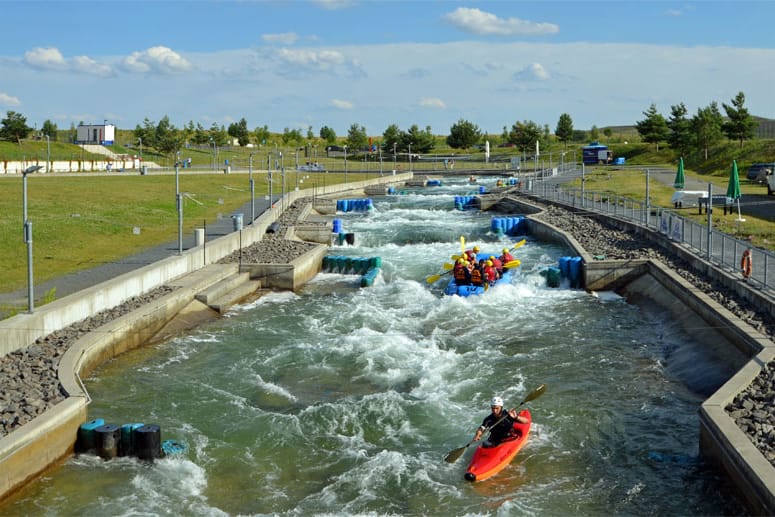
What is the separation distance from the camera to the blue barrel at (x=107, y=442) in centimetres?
1590

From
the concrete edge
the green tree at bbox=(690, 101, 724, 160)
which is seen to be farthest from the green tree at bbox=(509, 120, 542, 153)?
the concrete edge

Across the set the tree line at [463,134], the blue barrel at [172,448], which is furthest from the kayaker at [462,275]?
the tree line at [463,134]

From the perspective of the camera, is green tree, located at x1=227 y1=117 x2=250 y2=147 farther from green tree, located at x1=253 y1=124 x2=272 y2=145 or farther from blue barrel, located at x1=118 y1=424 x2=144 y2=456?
blue barrel, located at x1=118 y1=424 x2=144 y2=456

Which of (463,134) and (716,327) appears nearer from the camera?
(716,327)

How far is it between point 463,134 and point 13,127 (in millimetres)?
72021

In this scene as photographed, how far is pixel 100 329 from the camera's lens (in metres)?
21.7

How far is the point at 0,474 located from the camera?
13.6 metres

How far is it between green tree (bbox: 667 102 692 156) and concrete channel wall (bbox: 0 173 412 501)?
68.6 metres

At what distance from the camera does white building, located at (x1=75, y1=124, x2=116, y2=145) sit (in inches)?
4668

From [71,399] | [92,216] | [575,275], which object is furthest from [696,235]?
[92,216]

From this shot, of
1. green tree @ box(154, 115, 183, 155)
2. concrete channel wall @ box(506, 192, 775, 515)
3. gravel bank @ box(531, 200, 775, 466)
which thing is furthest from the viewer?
green tree @ box(154, 115, 183, 155)

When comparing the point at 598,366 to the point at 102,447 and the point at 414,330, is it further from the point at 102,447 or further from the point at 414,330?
the point at 102,447

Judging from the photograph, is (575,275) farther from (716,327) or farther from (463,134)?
(463,134)

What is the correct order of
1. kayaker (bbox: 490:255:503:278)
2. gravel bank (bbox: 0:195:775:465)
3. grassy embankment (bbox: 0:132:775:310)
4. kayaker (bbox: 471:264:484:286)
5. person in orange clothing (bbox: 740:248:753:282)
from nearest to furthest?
gravel bank (bbox: 0:195:775:465) < person in orange clothing (bbox: 740:248:753:282) < kayaker (bbox: 471:264:484:286) < grassy embankment (bbox: 0:132:775:310) < kayaker (bbox: 490:255:503:278)
